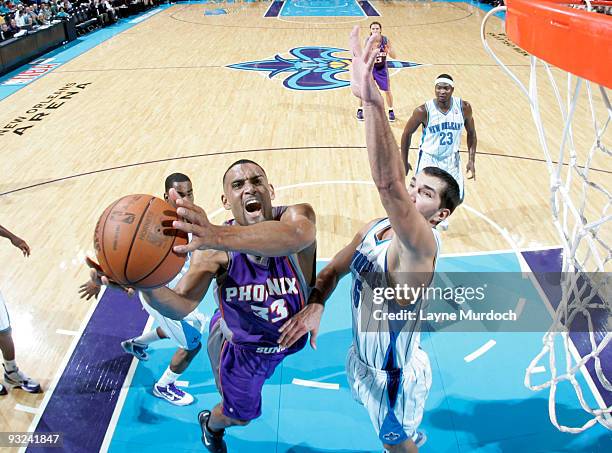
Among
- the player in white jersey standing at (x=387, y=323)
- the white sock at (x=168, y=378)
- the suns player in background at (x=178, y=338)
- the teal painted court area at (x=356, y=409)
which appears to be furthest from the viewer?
the white sock at (x=168, y=378)

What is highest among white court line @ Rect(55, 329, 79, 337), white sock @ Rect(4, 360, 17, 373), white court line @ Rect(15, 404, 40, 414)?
white sock @ Rect(4, 360, 17, 373)

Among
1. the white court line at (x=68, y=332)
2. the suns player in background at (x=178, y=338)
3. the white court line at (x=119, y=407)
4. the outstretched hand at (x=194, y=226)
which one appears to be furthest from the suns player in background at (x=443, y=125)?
the outstretched hand at (x=194, y=226)

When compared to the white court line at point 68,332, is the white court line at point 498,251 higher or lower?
lower

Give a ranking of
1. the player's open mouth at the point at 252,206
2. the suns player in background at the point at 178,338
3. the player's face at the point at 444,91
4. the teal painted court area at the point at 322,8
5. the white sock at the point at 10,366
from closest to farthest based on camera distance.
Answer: the player's open mouth at the point at 252,206 < the suns player in background at the point at 178,338 < the white sock at the point at 10,366 < the player's face at the point at 444,91 < the teal painted court area at the point at 322,8

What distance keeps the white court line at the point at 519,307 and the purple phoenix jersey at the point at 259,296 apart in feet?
7.78

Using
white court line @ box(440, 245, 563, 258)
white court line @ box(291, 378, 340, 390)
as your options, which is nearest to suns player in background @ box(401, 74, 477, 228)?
white court line @ box(440, 245, 563, 258)

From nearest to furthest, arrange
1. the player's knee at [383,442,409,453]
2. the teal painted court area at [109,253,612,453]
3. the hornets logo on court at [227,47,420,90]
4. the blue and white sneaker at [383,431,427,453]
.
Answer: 1. the player's knee at [383,442,409,453]
2. the blue and white sneaker at [383,431,427,453]
3. the teal painted court area at [109,253,612,453]
4. the hornets logo on court at [227,47,420,90]

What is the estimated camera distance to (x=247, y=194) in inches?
106

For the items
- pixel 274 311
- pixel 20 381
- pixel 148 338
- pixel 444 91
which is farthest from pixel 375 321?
pixel 444 91

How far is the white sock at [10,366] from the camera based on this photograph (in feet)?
12.3

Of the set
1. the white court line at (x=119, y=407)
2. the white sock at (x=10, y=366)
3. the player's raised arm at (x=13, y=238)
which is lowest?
the white court line at (x=119, y=407)

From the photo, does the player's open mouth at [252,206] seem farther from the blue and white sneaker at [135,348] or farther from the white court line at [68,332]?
the white court line at [68,332]

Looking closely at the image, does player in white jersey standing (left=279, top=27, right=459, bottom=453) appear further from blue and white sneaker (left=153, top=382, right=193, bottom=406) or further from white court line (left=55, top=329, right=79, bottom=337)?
white court line (left=55, top=329, right=79, bottom=337)

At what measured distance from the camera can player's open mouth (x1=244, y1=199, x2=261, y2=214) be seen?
8.80 ft
